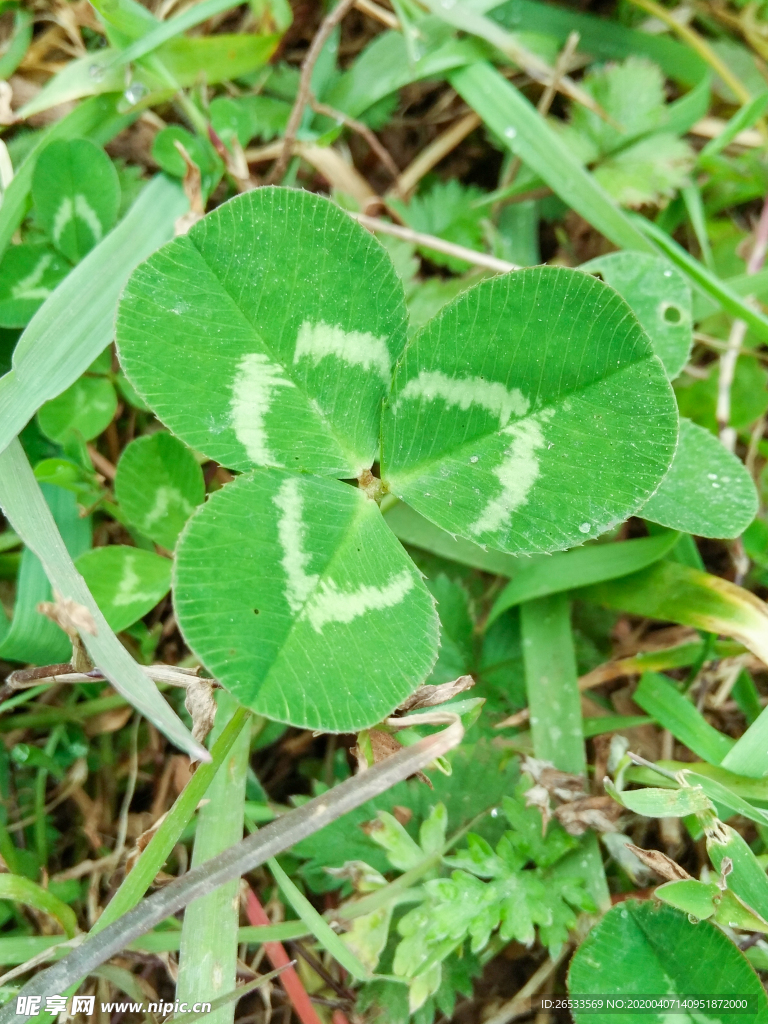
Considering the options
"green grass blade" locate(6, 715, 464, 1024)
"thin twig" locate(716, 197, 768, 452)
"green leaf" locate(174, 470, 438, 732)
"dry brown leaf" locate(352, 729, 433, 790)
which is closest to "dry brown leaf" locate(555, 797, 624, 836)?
"dry brown leaf" locate(352, 729, 433, 790)

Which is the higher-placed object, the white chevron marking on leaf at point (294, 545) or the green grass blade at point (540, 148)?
the green grass blade at point (540, 148)

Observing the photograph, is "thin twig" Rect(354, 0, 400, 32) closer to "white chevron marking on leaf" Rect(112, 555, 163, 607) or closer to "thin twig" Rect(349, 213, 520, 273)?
"thin twig" Rect(349, 213, 520, 273)

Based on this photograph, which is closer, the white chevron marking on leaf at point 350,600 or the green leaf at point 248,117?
the white chevron marking on leaf at point 350,600

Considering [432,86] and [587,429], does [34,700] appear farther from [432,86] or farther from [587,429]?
[432,86]

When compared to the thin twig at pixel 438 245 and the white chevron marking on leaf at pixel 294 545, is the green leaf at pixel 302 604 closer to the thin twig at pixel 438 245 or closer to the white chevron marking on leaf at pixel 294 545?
the white chevron marking on leaf at pixel 294 545

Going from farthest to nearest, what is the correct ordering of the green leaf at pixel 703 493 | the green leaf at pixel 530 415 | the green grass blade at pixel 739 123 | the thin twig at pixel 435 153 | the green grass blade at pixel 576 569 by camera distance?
the thin twig at pixel 435 153 → the green grass blade at pixel 739 123 → the green grass blade at pixel 576 569 → the green leaf at pixel 703 493 → the green leaf at pixel 530 415

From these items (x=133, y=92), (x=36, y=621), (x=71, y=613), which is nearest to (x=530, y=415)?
(x=71, y=613)

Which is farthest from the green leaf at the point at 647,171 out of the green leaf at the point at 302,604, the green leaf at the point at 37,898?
the green leaf at the point at 37,898
